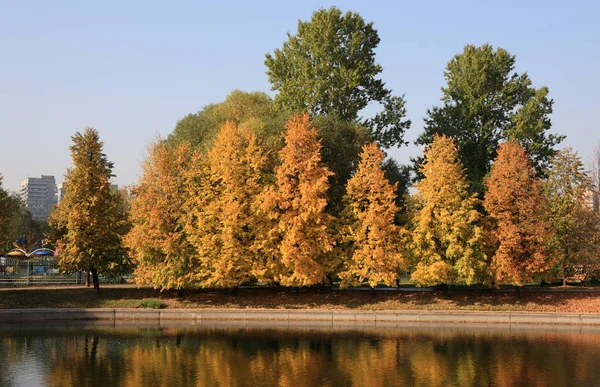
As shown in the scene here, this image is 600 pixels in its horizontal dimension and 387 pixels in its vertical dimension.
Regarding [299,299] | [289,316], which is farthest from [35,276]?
[289,316]

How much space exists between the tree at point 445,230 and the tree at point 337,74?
15432 mm

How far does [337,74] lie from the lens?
238 ft

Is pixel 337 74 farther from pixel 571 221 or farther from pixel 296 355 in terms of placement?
pixel 296 355

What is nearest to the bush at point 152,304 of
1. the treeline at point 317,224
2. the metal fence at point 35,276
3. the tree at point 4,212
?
the treeline at point 317,224

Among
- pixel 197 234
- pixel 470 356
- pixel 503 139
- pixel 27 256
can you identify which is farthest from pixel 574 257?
pixel 27 256

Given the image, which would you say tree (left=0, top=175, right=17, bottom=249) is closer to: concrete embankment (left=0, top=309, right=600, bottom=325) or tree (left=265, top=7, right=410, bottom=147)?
concrete embankment (left=0, top=309, right=600, bottom=325)

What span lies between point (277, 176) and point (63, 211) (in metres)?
18.0

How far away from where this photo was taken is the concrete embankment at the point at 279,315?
50188 mm

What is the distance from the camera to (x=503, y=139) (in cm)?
7169

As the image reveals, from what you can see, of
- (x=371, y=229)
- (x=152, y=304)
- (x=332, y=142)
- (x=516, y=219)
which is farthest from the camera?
(x=332, y=142)

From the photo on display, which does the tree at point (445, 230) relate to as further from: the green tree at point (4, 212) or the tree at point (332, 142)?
the green tree at point (4, 212)

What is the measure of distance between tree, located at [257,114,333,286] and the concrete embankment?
4.21 metres

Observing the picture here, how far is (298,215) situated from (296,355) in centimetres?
2153

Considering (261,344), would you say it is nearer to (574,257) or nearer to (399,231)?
(399,231)
